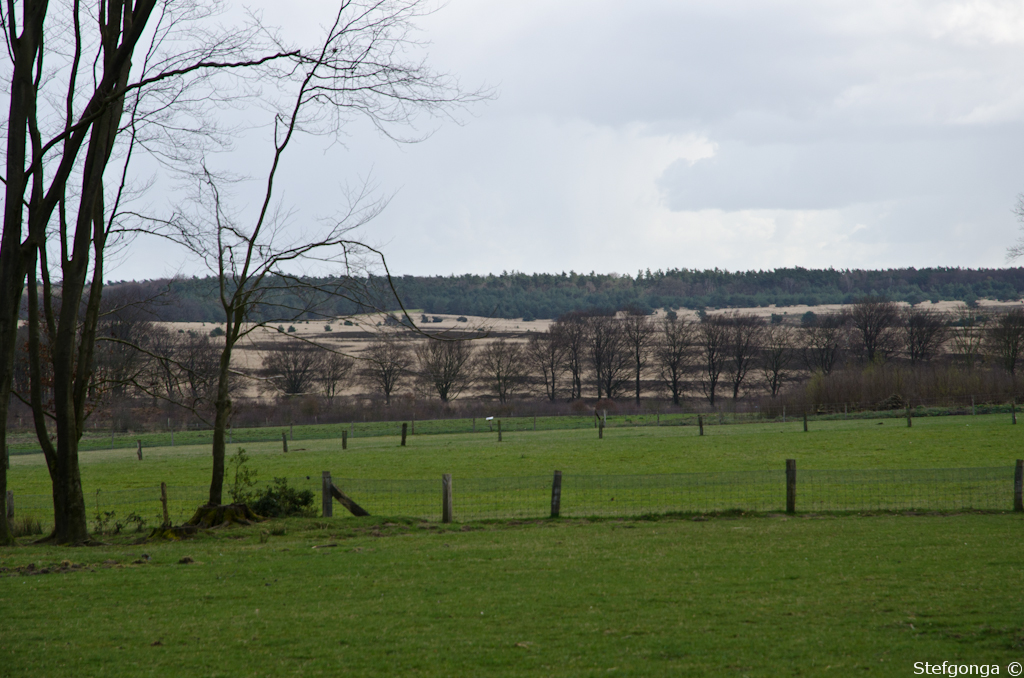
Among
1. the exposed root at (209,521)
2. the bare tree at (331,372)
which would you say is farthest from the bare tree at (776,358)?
the exposed root at (209,521)

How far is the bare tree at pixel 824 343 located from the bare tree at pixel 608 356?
22.8 metres

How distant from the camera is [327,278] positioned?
14703 mm

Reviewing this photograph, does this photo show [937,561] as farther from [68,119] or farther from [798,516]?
[68,119]

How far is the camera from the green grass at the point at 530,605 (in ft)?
19.9

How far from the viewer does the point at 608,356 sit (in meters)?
99.9

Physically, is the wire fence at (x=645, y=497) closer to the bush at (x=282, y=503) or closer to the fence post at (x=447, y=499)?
the fence post at (x=447, y=499)

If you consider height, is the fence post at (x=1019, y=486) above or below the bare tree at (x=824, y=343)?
below

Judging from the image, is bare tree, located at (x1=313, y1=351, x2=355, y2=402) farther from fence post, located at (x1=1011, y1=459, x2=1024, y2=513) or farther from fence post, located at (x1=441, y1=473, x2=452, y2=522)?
fence post, located at (x1=1011, y1=459, x2=1024, y2=513)

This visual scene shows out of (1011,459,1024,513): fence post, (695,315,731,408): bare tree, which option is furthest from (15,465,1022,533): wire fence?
(695,315,731,408): bare tree

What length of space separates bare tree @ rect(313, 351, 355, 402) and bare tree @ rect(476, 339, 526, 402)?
16069 millimetres

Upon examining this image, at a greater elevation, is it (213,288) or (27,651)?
(213,288)

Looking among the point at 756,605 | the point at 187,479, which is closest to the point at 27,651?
the point at 756,605

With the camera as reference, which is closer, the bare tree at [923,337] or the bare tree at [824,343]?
the bare tree at [923,337]

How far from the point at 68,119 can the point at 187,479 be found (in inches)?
789
